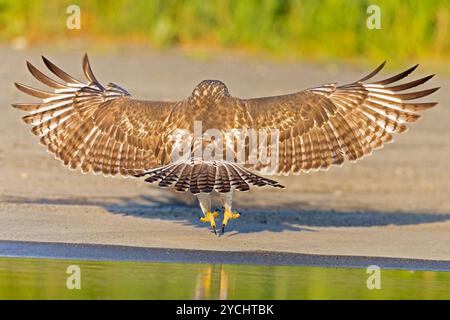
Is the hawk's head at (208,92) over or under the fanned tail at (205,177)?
over

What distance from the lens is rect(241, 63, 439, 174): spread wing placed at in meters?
10.0

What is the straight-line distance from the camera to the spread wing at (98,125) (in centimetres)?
1016

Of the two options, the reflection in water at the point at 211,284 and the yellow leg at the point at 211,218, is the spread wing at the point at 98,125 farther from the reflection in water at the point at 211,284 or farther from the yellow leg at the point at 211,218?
the reflection in water at the point at 211,284

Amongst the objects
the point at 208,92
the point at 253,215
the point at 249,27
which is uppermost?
the point at 249,27

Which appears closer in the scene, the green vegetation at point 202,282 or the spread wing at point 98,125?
the green vegetation at point 202,282

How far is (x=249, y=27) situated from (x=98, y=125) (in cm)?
868

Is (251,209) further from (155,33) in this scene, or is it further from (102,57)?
(155,33)

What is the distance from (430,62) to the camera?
60.7 feet

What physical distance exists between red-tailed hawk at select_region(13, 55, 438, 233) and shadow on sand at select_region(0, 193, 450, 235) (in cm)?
66

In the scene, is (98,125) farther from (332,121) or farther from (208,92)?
(332,121)

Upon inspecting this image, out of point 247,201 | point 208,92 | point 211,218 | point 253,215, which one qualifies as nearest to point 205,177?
point 211,218

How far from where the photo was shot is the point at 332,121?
33.3ft

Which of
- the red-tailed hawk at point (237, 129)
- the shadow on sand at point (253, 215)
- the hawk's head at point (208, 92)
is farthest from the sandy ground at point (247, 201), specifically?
the hawk's head at point (208, 92)

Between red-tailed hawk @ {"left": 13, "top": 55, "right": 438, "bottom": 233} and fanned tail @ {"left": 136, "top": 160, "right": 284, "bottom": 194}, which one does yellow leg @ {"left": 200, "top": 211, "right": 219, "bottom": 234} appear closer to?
red-tailed hawk @ {"left": 13, "top": 55, "right": 438, "bottom": 233}
